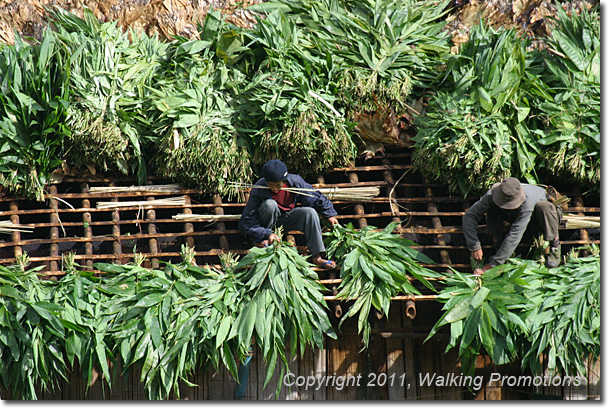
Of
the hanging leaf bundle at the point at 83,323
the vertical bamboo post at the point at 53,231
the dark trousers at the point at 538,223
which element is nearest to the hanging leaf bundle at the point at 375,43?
the dark trousers at the point at 538,223

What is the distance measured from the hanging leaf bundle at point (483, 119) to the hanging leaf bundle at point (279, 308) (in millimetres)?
1469

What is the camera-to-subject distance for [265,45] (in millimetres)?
7152


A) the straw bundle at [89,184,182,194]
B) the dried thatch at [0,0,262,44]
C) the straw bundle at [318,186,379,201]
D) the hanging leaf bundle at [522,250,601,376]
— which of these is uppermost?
the dried thatch at [0,0,262,44]

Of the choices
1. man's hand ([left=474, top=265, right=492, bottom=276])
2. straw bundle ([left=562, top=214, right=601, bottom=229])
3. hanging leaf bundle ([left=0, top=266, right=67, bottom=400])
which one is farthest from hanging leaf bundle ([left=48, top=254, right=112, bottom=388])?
straw bundle ([left=562, top=214, right=601, bottom=229])

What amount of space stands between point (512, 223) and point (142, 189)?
284 centimetres

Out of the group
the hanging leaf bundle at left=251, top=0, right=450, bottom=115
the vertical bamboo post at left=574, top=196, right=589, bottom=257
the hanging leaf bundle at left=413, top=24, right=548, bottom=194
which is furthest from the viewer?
the hanging leaf bundle at left=251, top=0, right=450, bottom=115

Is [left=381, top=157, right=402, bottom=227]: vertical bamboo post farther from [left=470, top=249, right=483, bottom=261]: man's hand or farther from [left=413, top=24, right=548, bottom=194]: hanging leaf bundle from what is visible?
[left=470, top=249, right=483, bottom=261]: man's hand

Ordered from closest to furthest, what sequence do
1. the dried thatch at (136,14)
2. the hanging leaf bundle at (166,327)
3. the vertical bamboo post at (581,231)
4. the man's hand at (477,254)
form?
the hanging leaf bundle at (166,327) < the man's hand at (477,254) < the vertical bamboo post at (581,231) < the dried thatch at (136,14)

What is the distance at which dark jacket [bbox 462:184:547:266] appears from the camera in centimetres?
646

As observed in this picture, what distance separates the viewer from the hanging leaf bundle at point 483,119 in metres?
6.81

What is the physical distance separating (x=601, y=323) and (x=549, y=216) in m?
0.87

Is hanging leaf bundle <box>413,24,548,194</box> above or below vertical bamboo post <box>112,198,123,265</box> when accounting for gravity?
above

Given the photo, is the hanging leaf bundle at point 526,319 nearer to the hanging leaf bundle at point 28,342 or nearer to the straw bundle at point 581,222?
the straw bundle at point 581,222

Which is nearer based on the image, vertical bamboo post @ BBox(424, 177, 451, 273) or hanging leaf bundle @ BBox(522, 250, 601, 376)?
hanging leaf bundle @ BBox(522, 250, 601, 376)
